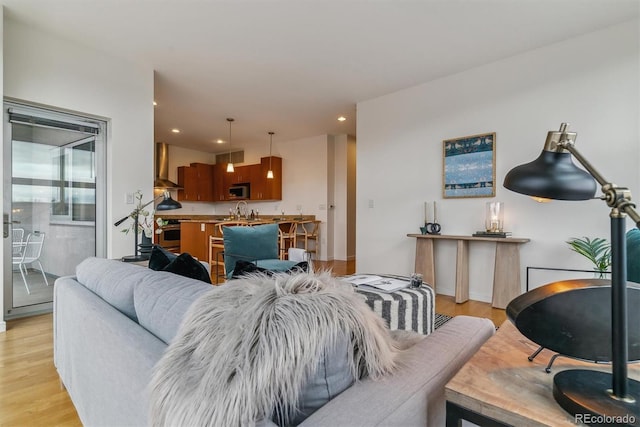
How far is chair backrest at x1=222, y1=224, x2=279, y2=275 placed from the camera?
3254 mm

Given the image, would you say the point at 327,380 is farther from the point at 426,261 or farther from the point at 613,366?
the point at 426,261

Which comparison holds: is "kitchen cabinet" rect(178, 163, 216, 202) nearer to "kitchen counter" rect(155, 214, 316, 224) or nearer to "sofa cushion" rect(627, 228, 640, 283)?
"kitchen counter" rect(155, 214, 316, 224)

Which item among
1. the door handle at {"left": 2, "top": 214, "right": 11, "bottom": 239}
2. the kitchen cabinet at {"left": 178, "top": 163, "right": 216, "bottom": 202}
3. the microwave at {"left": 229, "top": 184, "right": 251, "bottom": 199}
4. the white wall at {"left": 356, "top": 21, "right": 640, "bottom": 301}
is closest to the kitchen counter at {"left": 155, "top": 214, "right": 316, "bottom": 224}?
the kitchen cabinet at {"left": 178, "top": 163, "right": 216, "bottom": 202}

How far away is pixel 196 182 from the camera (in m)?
7.69

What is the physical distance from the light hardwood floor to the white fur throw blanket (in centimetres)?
35

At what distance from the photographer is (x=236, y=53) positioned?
3.16 meters

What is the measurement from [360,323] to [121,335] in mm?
735

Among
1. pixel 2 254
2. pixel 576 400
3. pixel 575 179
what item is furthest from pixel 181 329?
pixel 2 254

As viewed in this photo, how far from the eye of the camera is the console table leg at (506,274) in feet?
10.2

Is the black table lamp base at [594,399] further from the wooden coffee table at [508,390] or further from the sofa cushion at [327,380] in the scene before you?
the sofa cushion at [327,380]

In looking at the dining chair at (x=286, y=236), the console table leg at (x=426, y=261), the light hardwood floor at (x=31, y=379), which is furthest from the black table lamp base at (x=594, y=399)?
the dining chair at (x=286, y=236)

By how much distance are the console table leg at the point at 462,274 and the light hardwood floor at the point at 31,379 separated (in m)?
0.45

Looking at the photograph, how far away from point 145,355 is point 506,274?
337 centimetres

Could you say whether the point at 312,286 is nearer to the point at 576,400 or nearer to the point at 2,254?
the point at 576,400
